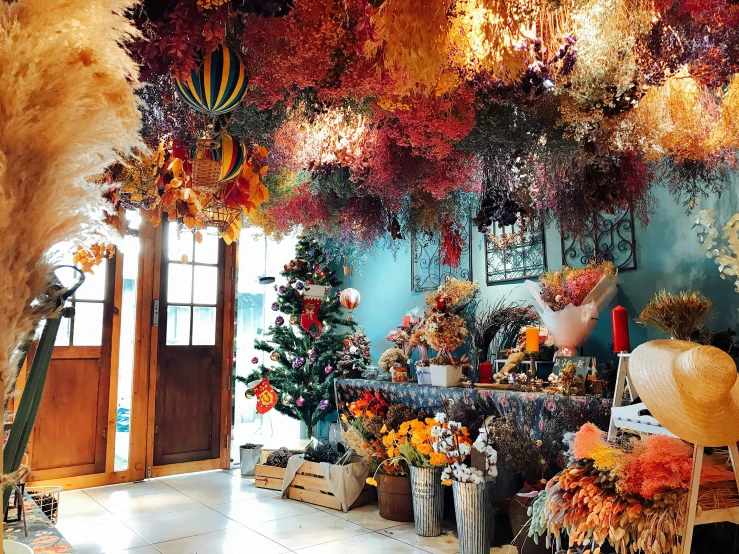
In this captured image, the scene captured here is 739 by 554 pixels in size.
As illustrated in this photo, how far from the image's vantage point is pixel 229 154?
243 cm

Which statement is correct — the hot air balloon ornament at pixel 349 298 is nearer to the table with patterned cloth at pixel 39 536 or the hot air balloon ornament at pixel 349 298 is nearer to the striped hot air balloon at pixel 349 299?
the striped hot air balloon at pixel 349 299

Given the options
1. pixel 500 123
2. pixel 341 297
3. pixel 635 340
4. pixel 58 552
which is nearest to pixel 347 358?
pixel 341 297

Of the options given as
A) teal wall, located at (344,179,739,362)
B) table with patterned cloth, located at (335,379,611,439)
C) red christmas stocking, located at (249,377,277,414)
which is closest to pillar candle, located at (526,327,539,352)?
table with patterned cloth, located at (335,379,611,439)

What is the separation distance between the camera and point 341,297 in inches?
207

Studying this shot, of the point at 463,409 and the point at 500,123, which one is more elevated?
the point at 500,123

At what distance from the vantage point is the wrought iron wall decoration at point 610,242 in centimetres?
329

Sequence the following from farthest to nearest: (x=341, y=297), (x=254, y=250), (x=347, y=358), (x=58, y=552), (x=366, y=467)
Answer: (x=254, y=250), (x=341, y=297), (x=347, y=358), (x=366, y=467), (x=58, y=552)

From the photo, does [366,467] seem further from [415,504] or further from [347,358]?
[347,358]

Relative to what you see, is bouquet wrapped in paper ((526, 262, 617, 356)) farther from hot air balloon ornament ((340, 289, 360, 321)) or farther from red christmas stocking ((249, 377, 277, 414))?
red christmas stocking ((249, 377, 277, 414))

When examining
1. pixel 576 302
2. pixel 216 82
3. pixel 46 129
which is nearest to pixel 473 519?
pixel 576 302

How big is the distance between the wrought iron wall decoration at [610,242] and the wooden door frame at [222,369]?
3471 mm

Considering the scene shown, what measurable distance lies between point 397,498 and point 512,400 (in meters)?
1.23

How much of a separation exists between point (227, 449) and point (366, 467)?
2.00 meters

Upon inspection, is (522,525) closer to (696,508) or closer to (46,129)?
(696,508)
